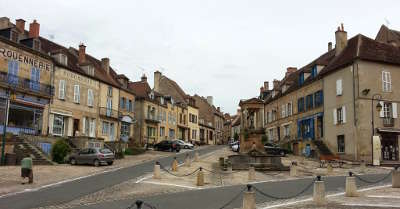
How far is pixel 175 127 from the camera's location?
197 ft

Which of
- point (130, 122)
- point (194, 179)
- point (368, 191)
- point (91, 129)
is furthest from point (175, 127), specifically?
point (368, 191)

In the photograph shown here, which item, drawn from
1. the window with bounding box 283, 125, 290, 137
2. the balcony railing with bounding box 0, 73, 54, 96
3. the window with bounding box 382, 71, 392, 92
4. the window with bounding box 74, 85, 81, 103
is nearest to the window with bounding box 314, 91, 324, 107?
the window with bounding box 382, 71, 392, 92

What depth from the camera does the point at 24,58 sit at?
29.1 metres

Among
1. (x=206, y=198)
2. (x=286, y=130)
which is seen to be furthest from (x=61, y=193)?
(x=286, y=130)

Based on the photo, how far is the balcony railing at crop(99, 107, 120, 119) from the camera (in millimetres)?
38522

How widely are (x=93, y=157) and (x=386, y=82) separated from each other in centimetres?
2242

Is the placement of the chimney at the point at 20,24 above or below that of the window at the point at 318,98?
above

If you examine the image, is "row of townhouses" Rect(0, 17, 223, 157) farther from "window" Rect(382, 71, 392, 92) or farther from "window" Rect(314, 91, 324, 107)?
"window" Rect(382, 71, 392, 92)

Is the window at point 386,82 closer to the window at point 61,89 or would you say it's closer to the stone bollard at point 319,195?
the stone bollard at point 319,195

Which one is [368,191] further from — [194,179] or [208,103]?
[208,103]

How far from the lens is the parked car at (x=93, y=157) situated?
26031mm

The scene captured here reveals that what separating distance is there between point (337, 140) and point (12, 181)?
24.7 meters

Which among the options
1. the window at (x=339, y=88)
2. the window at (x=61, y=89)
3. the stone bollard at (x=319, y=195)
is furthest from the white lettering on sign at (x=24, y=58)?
the stone bollard at (x=319, y=195)

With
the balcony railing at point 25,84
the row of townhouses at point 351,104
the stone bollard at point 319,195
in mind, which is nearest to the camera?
the stone bollard at point 319,195
